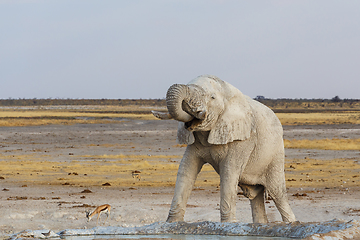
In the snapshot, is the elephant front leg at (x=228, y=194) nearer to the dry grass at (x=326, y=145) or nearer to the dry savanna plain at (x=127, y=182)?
the dry savanna plain at (x=127, y=182)

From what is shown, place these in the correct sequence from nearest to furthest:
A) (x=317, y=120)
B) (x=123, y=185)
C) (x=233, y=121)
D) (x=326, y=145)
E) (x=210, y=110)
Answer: (x=210, y=110)
(x=233, y=121)
(x=123, y=185)
(x=326, y=145)
(x=317, y=120)

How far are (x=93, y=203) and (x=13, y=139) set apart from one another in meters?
22.4

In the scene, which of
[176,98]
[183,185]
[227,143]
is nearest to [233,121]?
[227,143]

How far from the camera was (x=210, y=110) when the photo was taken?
724 cm

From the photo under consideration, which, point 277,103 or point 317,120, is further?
point 277,103

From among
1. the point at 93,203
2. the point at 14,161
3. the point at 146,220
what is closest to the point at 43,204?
the point at 93,203

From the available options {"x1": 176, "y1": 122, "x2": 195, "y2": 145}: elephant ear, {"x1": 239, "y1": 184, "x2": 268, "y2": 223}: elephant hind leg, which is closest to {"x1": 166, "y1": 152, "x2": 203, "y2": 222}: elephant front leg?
{"x1": 176, "y1": 122, "x2": 195, "y2": 145}: elephant ear

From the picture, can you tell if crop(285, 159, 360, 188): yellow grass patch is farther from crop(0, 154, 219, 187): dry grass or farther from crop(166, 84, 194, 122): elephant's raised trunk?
crop(166, 84, 194, 122): elephant's raised trunk

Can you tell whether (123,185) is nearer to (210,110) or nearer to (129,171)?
(129,171)

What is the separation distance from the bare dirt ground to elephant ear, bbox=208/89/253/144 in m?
2.63

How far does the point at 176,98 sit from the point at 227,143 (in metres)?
1.48

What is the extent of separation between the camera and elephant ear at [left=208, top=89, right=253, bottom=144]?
740 centimetres

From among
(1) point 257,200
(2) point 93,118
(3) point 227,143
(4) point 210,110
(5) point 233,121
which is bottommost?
(2) point 93,118

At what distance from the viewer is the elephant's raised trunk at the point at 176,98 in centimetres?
646
